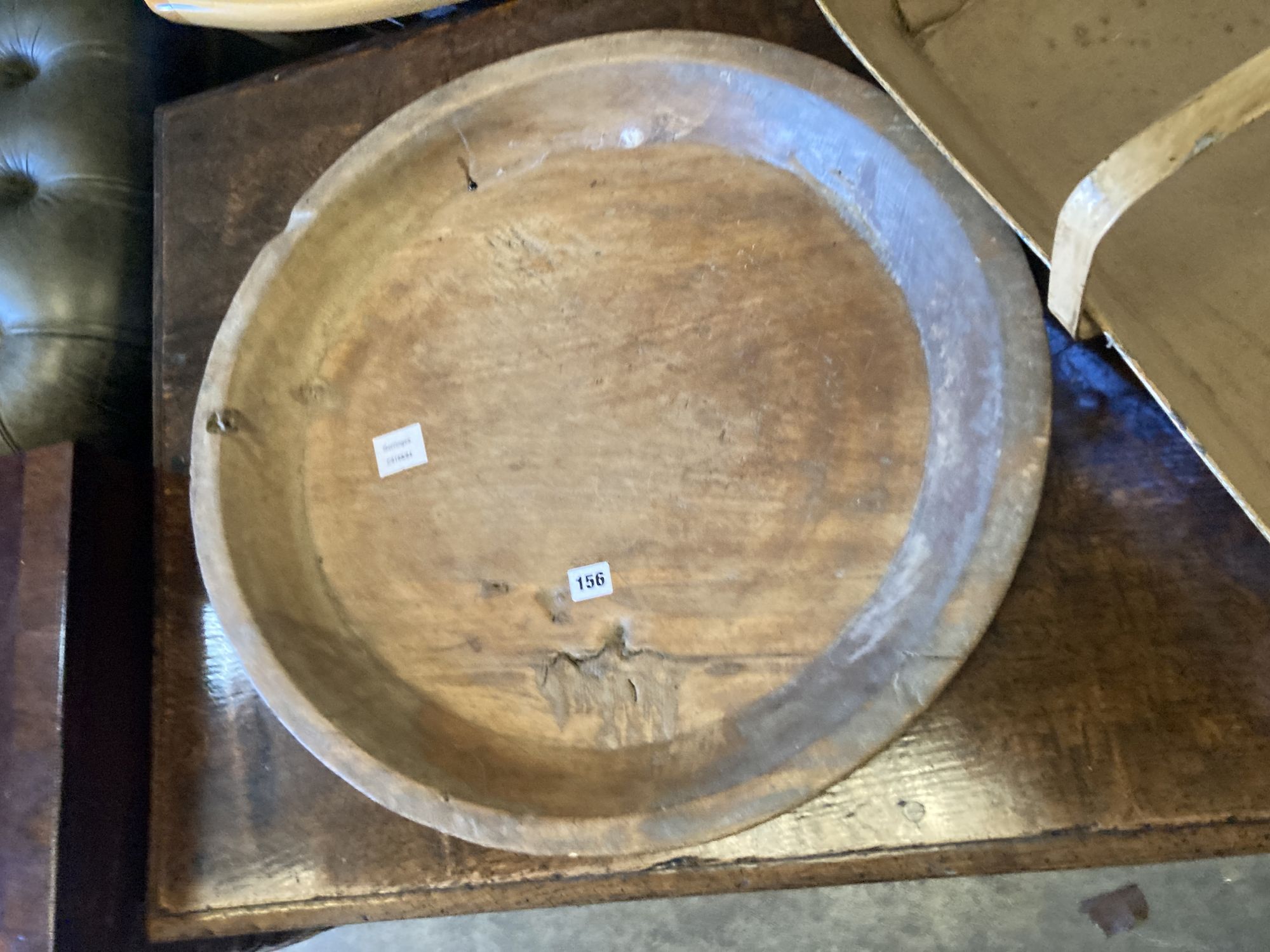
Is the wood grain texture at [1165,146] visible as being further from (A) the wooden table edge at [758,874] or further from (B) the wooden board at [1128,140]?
(A) the wooden table edge at [758,874]

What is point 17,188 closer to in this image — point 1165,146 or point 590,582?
point 590,582

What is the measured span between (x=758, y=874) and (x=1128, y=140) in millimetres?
663

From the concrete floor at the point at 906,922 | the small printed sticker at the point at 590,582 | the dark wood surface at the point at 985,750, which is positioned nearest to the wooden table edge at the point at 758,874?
the dark wood surface at the point at 985,750

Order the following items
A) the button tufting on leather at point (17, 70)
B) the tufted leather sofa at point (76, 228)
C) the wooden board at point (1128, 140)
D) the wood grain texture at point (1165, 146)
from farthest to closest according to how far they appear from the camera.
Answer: the button tufting on leather at point (17, 70) < the tufted leather sofa at point (76, 228) < the wooden board at point (1128, 140) < the wood grain texture at point (1165, 146)

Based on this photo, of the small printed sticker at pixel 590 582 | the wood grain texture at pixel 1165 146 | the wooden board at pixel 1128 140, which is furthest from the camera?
the small printed sticker at pixel 590 582

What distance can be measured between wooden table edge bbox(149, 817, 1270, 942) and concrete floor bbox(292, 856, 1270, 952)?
2.01 feet

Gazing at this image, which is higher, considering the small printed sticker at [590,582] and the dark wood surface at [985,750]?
the small printed sticker at [590,582]

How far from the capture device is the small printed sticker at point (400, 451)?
2.87 feet

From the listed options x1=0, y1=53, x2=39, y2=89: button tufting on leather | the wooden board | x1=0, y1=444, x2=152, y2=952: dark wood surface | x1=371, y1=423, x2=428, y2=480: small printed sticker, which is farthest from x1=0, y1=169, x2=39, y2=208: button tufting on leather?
the wooden board

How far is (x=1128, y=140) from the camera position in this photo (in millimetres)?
644

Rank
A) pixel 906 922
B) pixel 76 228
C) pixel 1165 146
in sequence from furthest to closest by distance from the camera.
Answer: pixel 906 922, pixel 76 228, pixel 1165 146

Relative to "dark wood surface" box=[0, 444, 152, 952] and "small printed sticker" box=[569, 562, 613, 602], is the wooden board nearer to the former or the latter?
"small printed sticker" box=[569, 562, 613, 602]

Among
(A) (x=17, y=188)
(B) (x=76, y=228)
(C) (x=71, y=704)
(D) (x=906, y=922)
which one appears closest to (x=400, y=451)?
(C) (x=71, y=704)

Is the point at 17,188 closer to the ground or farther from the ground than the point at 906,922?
farther from the ground
